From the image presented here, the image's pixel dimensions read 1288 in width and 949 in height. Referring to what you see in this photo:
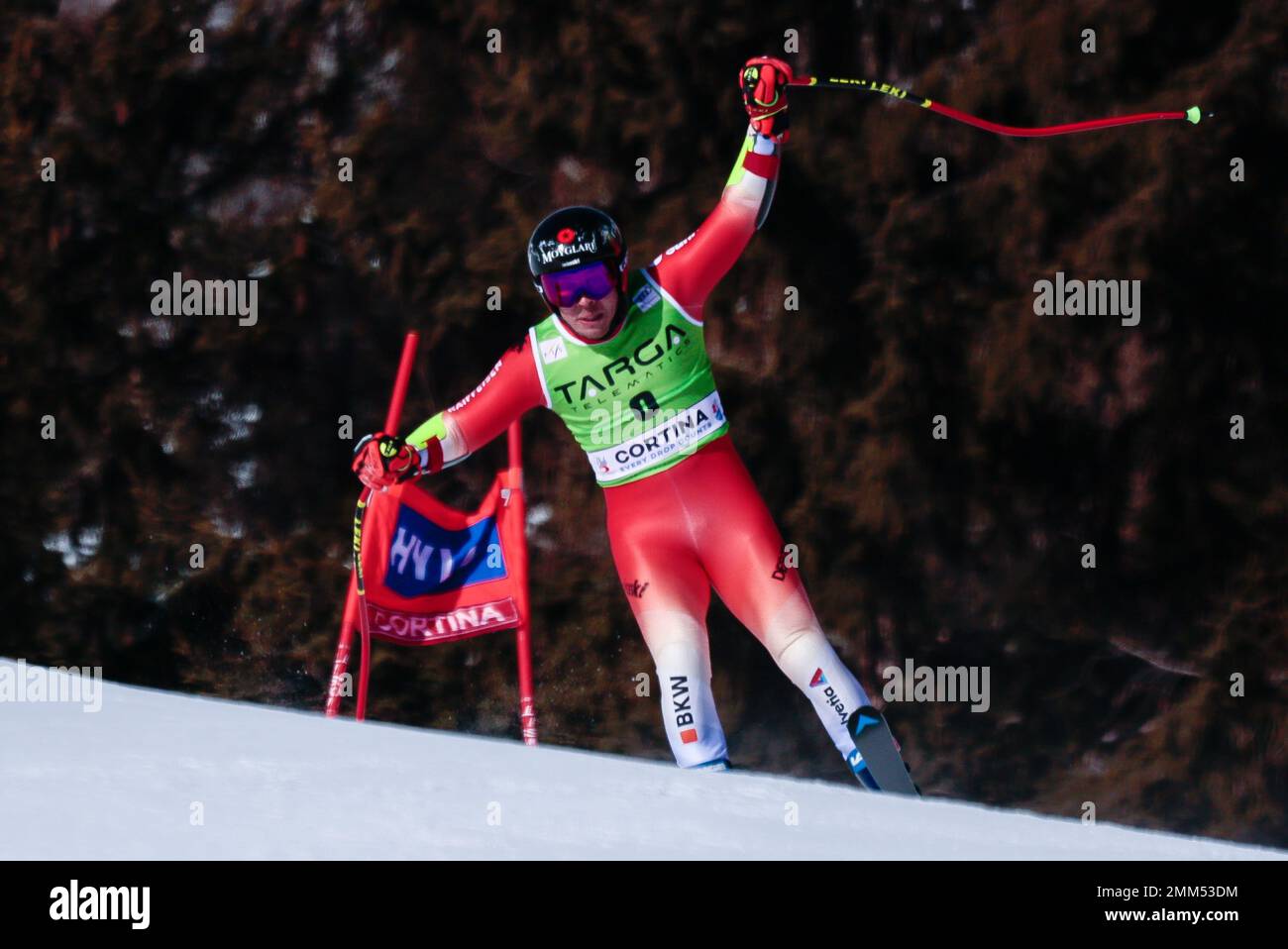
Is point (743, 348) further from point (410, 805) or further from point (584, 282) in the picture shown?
point (410, 805)

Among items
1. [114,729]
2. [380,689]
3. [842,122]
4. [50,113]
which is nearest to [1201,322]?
[842,122]

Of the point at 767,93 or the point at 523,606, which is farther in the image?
the point at 523,606

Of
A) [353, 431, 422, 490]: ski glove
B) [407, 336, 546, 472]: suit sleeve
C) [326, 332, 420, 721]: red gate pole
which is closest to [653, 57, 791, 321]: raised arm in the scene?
[407, 336, 546, 472]: suit sleeve

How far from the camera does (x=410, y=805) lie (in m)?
2.65

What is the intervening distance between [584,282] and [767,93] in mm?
622

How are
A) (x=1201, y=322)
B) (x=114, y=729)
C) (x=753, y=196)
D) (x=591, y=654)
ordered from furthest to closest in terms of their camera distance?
(x=591, y=654) < (x=1201, y=322) < (x=753, y=196) < (x=114, y=729)

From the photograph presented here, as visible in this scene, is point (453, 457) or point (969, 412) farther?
point (969, 412)

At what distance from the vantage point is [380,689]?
6.30 metres

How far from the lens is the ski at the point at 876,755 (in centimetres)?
376

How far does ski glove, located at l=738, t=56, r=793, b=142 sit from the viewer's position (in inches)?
150

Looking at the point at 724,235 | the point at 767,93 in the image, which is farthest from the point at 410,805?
the point at 767,93

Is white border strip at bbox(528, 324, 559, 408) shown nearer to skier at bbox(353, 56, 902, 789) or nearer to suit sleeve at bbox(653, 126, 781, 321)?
skier at bbox(353, 56, 902, 789)

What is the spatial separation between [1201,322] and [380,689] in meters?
3.30

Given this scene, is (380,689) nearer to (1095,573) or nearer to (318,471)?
(318,471)
